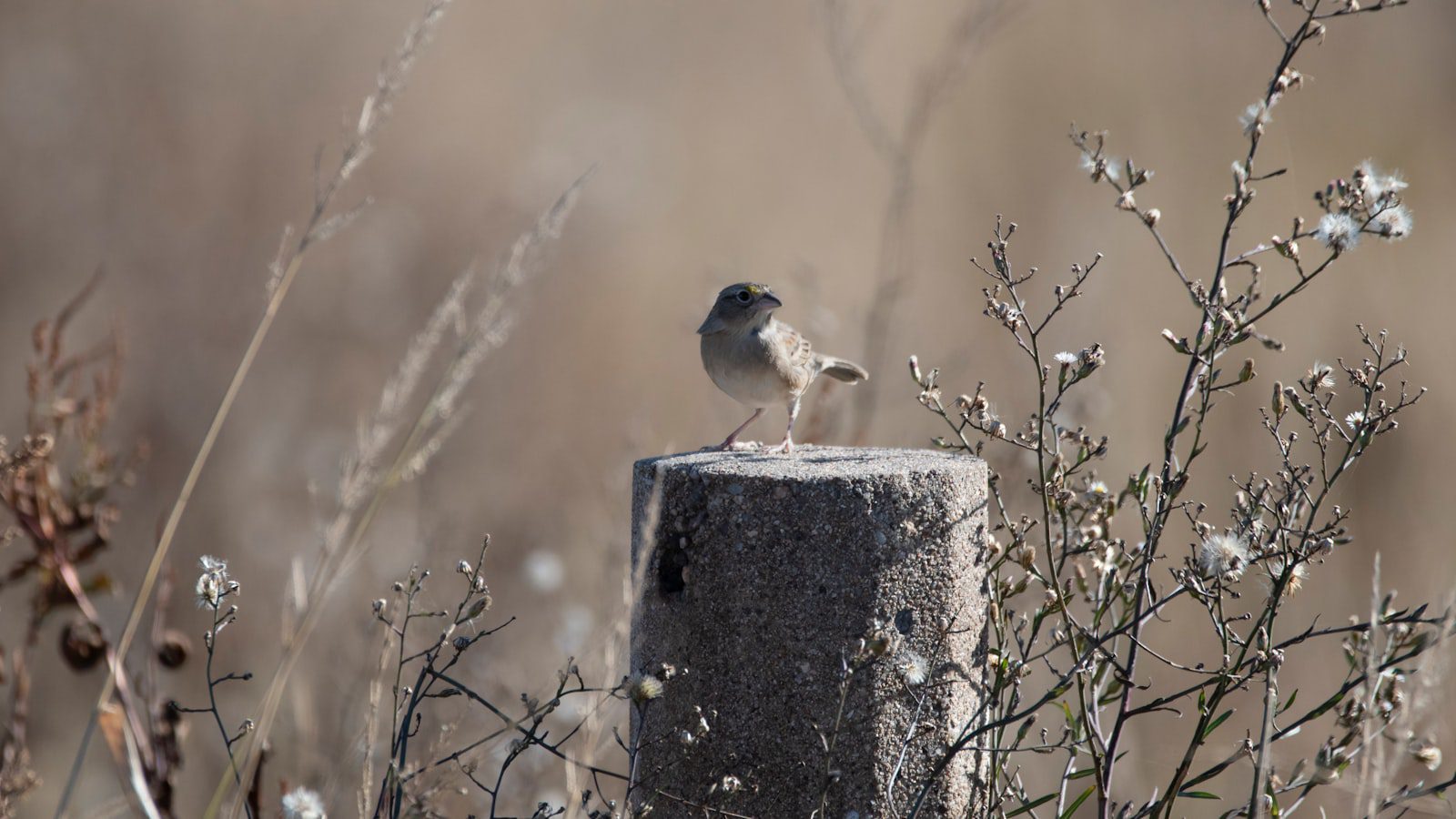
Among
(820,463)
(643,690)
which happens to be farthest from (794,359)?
(643,690)

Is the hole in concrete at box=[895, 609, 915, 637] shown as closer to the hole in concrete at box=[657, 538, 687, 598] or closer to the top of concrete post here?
→ the top of concrete post

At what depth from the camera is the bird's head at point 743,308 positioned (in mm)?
3396

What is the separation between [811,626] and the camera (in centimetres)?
A: 213

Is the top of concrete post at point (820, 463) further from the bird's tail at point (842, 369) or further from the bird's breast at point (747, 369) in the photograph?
the bird's tail at point (842, 369)

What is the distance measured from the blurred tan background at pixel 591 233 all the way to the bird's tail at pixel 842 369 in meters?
1.43

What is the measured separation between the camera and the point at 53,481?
3311 mm

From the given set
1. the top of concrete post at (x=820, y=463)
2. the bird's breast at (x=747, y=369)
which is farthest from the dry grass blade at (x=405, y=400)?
the bird's breast at (x=747, y=369)

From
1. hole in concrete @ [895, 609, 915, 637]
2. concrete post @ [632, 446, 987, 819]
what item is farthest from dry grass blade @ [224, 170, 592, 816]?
hole in concrete @ [895, 609, 915, 637]

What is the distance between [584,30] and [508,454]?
375 cm

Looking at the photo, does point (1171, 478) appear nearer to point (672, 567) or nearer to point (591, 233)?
point (672, 567)

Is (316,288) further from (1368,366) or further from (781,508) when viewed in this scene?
(1368,366)

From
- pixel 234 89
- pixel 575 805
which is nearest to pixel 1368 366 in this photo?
pixel 575 805

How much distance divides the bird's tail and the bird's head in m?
0.25

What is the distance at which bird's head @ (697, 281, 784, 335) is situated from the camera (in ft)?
11.1
